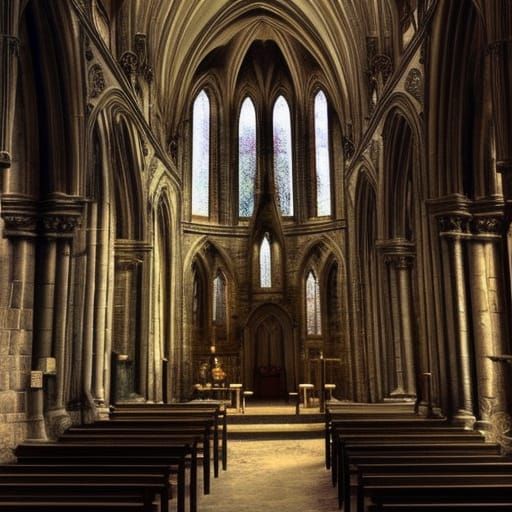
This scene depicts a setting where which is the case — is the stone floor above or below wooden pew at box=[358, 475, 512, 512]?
below

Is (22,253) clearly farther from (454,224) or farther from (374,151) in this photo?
(374,151)

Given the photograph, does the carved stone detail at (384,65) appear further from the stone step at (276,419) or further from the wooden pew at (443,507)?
the wooden pew at (443,507)

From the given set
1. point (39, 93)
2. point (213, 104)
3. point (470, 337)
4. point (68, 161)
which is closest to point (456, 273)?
point (470, 337)

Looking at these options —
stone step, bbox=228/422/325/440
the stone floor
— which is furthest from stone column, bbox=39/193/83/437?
stone step, bbox=228/422/325/440

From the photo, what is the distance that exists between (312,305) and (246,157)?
7.30 meters

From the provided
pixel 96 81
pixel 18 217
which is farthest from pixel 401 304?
pixel 18 217

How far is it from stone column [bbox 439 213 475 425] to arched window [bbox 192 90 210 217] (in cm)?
1718

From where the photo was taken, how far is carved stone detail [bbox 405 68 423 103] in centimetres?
1516

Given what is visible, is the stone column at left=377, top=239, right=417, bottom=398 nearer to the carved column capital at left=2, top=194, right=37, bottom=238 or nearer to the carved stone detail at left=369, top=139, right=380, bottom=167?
the carved stone detail at left=369, top=139, right=380, bottom=167

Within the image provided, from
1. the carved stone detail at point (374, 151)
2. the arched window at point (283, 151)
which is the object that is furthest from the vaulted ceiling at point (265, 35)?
the carved stone detail at point (374, 151)

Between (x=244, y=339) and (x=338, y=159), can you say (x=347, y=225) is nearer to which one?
(x=338, y=159)

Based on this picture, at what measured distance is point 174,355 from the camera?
992 inches

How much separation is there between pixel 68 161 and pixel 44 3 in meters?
2.81

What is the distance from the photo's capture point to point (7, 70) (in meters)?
8.81
